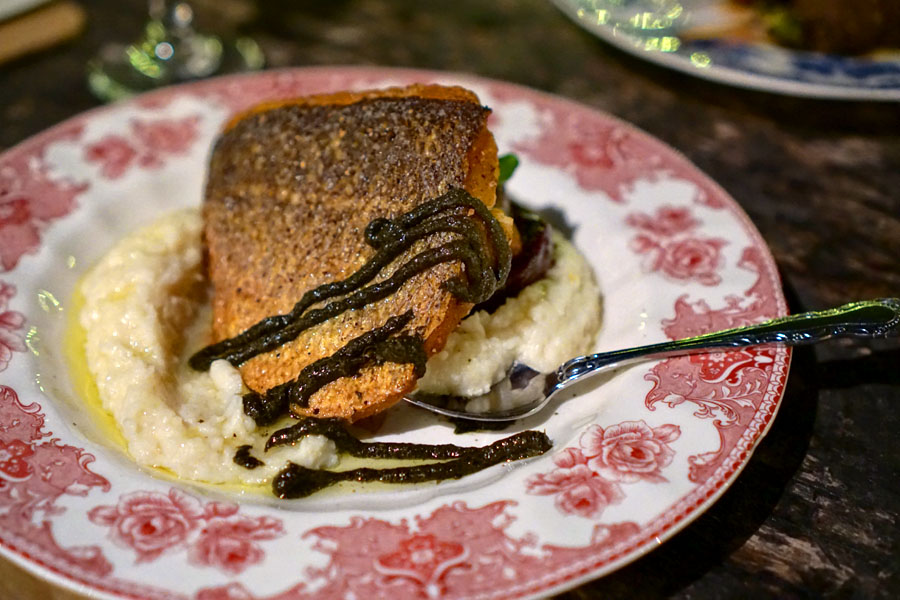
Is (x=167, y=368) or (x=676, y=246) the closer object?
(x=167, y=368)

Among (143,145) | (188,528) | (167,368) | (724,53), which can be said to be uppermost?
(724,53)

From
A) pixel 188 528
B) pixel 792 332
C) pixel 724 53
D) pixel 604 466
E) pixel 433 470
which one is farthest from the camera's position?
pixel 724 53

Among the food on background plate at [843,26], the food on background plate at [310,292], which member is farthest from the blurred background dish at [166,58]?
the food on background plate at [843,26]

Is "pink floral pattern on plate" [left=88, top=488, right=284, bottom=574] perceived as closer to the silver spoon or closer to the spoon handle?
the silver spoon

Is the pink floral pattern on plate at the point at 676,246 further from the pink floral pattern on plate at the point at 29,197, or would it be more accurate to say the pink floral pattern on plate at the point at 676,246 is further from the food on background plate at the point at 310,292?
the pink floral pattern on plate at the point at 29,197

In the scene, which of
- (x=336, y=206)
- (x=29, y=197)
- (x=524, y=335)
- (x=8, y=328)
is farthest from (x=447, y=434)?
(x=29, y=197)

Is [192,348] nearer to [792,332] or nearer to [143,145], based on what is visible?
[143,145]

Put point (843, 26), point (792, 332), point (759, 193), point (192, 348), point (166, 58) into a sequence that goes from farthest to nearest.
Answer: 1. point (166, 58)
2. point (843, 26)
3. point (759, 193)
4. point (192, 348)
5. point (792, 332)
